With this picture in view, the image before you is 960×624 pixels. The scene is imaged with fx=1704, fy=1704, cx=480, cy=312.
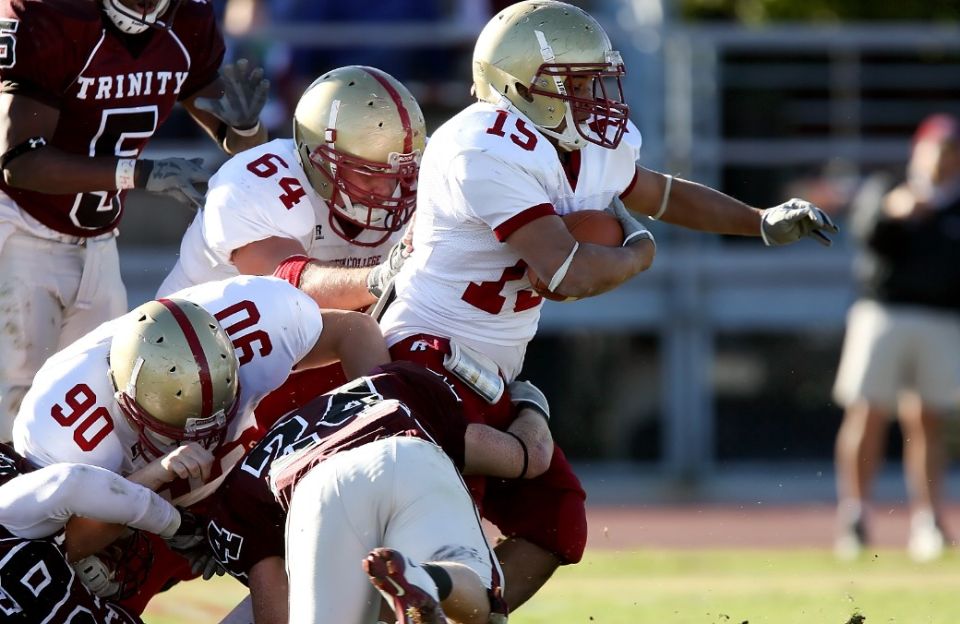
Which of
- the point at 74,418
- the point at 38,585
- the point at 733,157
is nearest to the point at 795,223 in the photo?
the point at 74,418

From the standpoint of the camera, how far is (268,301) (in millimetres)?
4566

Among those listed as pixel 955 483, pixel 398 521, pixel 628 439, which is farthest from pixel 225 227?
pixel 955 483

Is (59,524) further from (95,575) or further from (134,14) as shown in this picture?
(134,14)

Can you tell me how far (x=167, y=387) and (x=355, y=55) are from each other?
6.65 m

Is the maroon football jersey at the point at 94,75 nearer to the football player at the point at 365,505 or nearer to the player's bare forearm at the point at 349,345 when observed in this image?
the player's bare forearm at the point at 349,345

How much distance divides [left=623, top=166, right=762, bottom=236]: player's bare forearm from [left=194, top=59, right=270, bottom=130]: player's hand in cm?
146

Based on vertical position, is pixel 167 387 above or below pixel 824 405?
above

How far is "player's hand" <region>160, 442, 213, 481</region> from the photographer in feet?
14.1

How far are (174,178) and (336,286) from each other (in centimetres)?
70

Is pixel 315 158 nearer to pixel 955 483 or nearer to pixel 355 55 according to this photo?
pixel 355 55

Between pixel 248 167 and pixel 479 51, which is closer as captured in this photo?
pixel 479 51

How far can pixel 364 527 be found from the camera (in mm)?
3881

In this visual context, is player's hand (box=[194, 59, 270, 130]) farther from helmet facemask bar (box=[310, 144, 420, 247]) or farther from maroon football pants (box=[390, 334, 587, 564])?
maroon football pants (box=[390, 334, 587, 564])

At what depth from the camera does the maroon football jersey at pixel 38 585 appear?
4.22m
